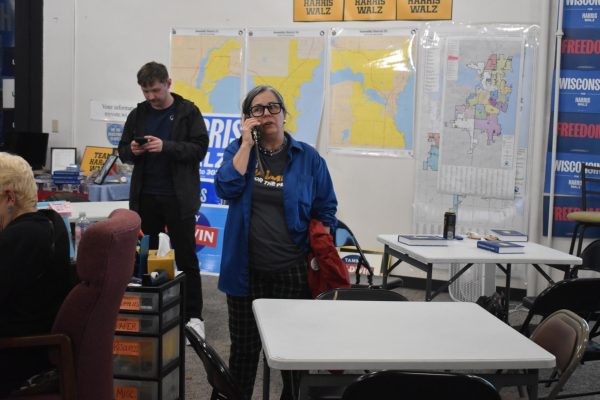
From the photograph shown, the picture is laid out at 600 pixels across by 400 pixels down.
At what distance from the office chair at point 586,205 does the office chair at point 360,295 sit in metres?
2.90

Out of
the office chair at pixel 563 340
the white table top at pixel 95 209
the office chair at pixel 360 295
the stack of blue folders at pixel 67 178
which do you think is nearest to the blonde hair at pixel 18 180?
the office chair at pixel 360 295

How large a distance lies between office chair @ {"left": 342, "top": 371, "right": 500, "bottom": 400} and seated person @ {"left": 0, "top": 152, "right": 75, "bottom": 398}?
1.20 metres

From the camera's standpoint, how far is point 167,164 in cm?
419

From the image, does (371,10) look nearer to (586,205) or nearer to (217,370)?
(586,205)

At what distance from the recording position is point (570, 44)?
5.52 m

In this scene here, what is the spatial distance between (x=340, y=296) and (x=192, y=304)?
1.80 m

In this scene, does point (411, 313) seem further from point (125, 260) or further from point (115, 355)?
point (115, 355)

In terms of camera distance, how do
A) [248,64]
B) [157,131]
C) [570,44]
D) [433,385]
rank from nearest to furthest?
1. [433,385]
2. [157,131]
3. [570,44]
4. [248,64]

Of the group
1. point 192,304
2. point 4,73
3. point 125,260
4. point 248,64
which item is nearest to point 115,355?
point 125,260

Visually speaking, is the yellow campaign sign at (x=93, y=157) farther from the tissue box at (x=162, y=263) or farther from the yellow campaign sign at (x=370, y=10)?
the tissue box at (x=162, y=263)

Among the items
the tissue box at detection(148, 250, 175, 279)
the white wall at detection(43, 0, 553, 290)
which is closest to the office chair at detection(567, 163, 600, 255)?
the white wall at detection(43, 0, 553, 290)

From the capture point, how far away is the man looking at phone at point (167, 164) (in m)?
4.11

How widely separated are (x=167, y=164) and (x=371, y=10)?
259 centimetres

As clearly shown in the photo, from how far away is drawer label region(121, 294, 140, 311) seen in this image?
3008 mm
